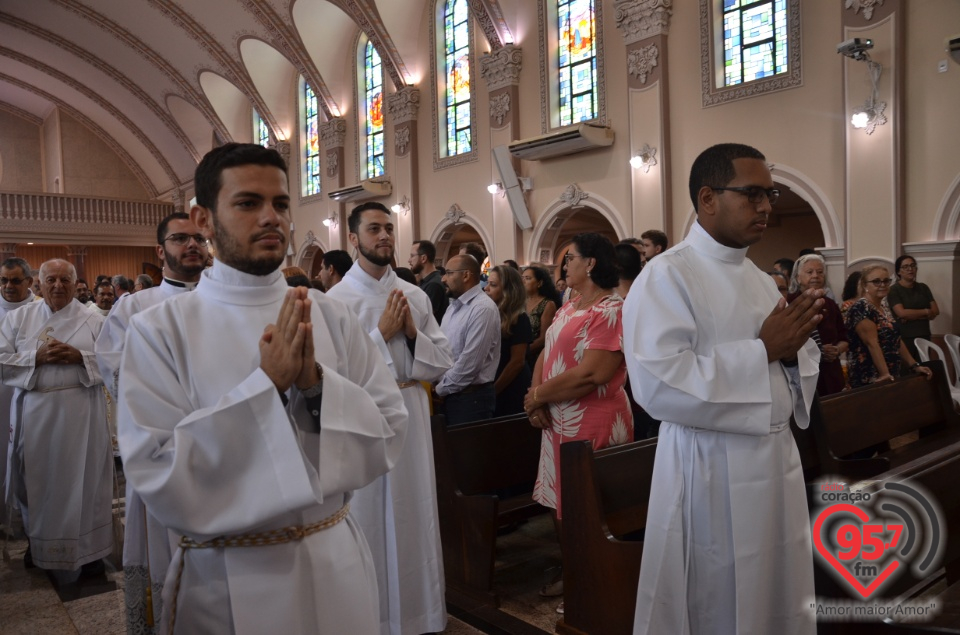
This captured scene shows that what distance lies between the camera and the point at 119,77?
20.5m

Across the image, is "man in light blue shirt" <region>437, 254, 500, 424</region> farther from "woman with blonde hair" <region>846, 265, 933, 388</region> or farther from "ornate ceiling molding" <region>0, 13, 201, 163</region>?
"ornate ceiling molding" <region>0, 13, 201, 163</region>

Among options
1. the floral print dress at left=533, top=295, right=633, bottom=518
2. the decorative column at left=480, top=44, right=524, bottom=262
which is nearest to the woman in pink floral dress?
the floral print dress at left=533, top=295, right=633, bottom=518

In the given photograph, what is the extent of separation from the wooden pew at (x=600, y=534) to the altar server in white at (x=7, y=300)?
3.67 metres

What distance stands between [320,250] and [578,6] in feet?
30.3

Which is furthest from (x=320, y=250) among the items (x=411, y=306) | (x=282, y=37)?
(x=411, y=306)

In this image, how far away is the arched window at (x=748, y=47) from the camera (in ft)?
29.9

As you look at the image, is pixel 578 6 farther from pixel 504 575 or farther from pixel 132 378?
pixel 132 378

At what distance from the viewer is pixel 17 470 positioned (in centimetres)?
452

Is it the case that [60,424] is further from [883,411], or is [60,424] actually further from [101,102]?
[101,102]

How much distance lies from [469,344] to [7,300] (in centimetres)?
298

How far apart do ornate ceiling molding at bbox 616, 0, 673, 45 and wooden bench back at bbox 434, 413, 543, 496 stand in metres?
7.79

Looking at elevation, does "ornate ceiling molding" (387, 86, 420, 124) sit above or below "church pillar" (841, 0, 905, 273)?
above

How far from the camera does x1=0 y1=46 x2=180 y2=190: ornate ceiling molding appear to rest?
2036cm

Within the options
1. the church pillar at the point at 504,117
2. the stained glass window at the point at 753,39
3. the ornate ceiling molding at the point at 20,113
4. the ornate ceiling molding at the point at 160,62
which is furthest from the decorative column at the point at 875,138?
the ornate ceiling molding at the point at 20,113
